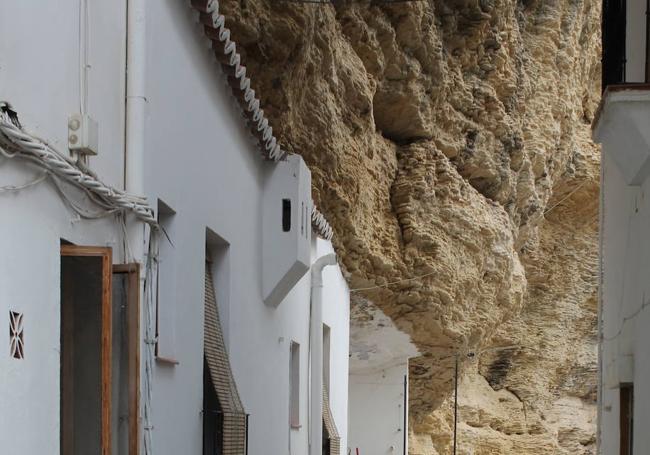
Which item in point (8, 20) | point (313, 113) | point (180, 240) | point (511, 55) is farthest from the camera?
point (511, 55)

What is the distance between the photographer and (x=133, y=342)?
7.11 metres

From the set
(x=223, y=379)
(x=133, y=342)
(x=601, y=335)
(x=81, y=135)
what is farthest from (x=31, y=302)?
(x=601, y=335)

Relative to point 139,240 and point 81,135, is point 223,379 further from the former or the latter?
point 81,135

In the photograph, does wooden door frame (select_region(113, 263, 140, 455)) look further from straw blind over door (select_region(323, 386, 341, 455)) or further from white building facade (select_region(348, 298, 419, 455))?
white building facade (select_region(348, 298, 419, 455))

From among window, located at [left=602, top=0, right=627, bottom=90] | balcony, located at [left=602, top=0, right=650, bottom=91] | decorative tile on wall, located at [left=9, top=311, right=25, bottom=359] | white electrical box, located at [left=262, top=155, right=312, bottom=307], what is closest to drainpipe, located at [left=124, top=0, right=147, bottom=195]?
decorative tile on wall, located at [left=9, top=311, right=25, bottom=359]

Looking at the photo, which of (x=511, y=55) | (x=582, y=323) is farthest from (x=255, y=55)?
(x=582, y=323)

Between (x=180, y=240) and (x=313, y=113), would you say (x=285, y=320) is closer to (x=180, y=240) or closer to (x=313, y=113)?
(x=313, y=113)

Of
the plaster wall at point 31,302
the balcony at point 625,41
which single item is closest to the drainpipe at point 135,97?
the plaster wall at point 31,302

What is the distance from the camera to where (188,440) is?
30.3ft

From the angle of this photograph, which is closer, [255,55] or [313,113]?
[255,55]

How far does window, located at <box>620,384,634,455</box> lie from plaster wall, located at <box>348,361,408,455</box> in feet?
51.2

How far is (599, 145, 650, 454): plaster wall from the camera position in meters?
8.09

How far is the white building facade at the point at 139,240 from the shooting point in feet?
18.5

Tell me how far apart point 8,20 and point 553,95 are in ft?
74.9
